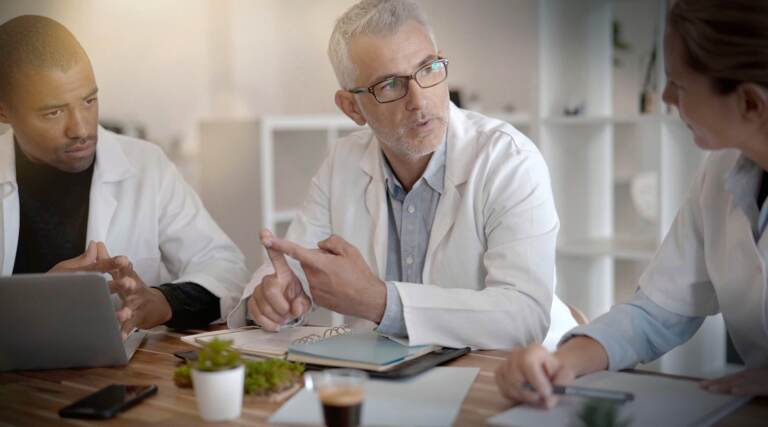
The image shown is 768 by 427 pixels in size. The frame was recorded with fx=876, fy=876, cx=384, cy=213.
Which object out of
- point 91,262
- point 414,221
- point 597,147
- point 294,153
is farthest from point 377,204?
point 597,147

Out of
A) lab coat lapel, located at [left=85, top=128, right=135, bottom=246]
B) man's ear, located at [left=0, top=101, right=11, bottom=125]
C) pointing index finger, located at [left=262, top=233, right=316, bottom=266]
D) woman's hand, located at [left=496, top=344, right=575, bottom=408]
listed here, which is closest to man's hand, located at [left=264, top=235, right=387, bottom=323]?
pointing index finger, located at [left=262, top=233, right=316, bottom=266]

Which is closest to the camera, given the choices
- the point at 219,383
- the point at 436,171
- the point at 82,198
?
the point at 219,383

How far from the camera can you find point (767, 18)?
1257mm

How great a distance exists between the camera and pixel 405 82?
205cm

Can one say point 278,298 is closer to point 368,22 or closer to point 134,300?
point 134,300

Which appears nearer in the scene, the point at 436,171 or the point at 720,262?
the point at 720,262

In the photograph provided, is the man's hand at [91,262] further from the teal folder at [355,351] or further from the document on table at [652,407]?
the document on table at [652,407]

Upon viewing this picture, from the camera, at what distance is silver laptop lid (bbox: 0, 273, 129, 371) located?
1.59 meters

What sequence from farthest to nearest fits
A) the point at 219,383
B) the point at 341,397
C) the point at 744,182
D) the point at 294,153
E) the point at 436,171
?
the point at 294,153
the point at 436,171
the point at 744,182
the point at 219,383
the point at 341,397

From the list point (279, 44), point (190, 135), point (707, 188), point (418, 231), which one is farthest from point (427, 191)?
point (279, 44)

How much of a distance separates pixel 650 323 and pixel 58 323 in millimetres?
1097

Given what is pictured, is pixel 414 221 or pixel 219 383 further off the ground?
pixel 414 221

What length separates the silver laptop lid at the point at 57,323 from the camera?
159cm

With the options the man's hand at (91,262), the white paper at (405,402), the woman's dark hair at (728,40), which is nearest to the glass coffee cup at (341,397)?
the white paper at (405,402)
